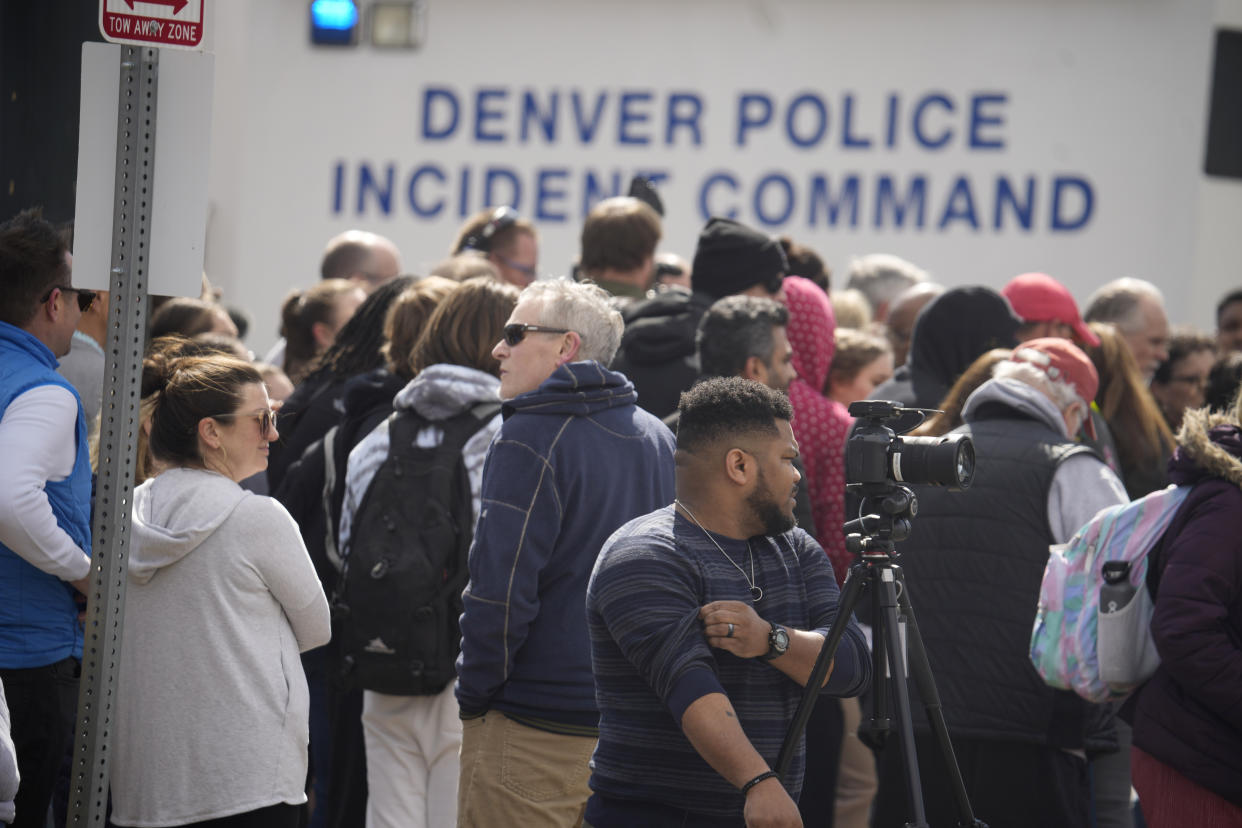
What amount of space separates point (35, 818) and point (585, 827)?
155 cm

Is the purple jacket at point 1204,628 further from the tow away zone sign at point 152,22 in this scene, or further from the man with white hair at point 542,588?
the tow away zone sign at point 152,22

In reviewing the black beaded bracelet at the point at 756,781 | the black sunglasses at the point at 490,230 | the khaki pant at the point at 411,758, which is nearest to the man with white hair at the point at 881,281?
the black sunglasses at the point at 490,230

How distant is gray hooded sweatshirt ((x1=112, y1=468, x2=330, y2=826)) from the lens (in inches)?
143

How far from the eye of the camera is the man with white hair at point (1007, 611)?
14.2 feet

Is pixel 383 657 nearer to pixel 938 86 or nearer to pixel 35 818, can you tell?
pixel 35 818

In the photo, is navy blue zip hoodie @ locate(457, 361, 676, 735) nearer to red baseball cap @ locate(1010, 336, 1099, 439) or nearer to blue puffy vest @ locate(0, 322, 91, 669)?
blue puffy vest @ locate(0, 322, 91, 669)

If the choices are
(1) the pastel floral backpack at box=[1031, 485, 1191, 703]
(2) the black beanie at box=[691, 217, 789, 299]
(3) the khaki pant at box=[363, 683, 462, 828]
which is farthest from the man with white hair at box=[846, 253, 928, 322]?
(3) the khaki pant at box=[363, 683, 462, 828]

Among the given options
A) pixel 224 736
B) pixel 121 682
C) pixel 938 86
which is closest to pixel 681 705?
pixel 224 736

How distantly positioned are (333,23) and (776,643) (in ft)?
24.5

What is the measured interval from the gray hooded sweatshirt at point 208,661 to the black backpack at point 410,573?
626mm

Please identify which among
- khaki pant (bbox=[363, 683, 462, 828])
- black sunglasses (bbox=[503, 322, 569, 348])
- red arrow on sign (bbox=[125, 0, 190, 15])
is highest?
red arrow on sign (bbox=[125, 0, 190, 15])

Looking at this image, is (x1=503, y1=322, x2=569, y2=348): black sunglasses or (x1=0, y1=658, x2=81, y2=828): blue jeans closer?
(x1=0, y1=658, x2=81, y2=828): blue jeans

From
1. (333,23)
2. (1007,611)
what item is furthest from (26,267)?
(333,23)

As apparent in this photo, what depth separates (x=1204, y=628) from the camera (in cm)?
364
